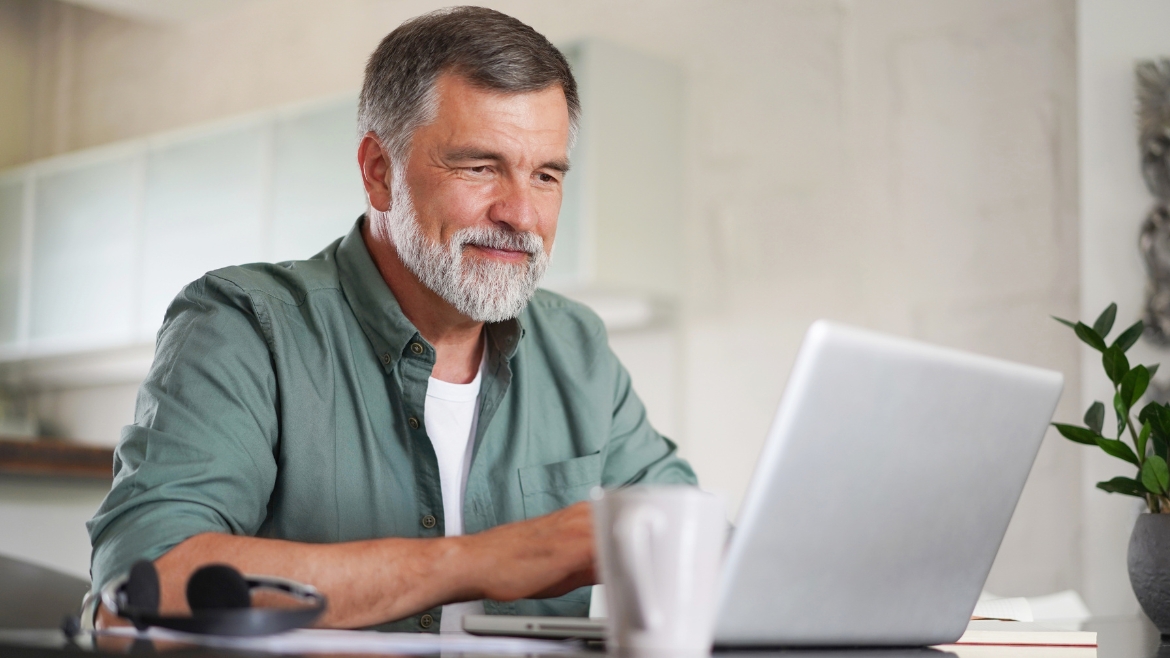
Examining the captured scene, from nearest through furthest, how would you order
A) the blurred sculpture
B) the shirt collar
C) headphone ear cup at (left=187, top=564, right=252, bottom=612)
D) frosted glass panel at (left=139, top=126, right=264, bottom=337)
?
headphone ear cup at (left=187, top=564, right=252, bottom=612), the shirt collar, the blurred sculpture, frosted glass panel at (left=139, top=126, right=264, bottom=337)

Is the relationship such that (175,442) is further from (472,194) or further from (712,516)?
(712,516)

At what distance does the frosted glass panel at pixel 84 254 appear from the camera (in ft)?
14.1

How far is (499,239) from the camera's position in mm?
1528

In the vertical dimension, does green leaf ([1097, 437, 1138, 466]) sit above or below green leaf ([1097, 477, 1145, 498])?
above

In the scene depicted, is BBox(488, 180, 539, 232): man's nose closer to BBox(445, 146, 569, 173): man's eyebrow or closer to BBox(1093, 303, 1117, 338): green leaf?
BBox(445, 146, 569, 173): man's eyebrow

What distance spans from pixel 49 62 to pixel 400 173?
183 inches

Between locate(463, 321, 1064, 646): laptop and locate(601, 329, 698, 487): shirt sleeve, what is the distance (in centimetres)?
77

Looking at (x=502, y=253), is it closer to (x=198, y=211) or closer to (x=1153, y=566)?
(x=1153, y=566)

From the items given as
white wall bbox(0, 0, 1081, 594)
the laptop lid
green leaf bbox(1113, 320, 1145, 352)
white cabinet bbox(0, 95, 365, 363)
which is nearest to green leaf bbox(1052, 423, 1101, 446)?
green leaf bbox(1113, 320, 1145, 352)

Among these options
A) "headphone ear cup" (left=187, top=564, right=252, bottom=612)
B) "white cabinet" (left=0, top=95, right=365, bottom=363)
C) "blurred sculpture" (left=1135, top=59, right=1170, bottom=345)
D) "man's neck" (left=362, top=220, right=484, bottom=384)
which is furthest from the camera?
"white cabinet" (left=0, top=95, right=365, bottom=363)

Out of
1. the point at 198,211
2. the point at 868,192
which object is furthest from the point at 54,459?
the point at 868,192

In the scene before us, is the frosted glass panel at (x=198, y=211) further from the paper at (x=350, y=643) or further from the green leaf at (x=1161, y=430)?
the paper at (x=350, y=643)

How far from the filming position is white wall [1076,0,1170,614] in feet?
6.96

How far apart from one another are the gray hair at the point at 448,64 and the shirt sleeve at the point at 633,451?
0.41 m
